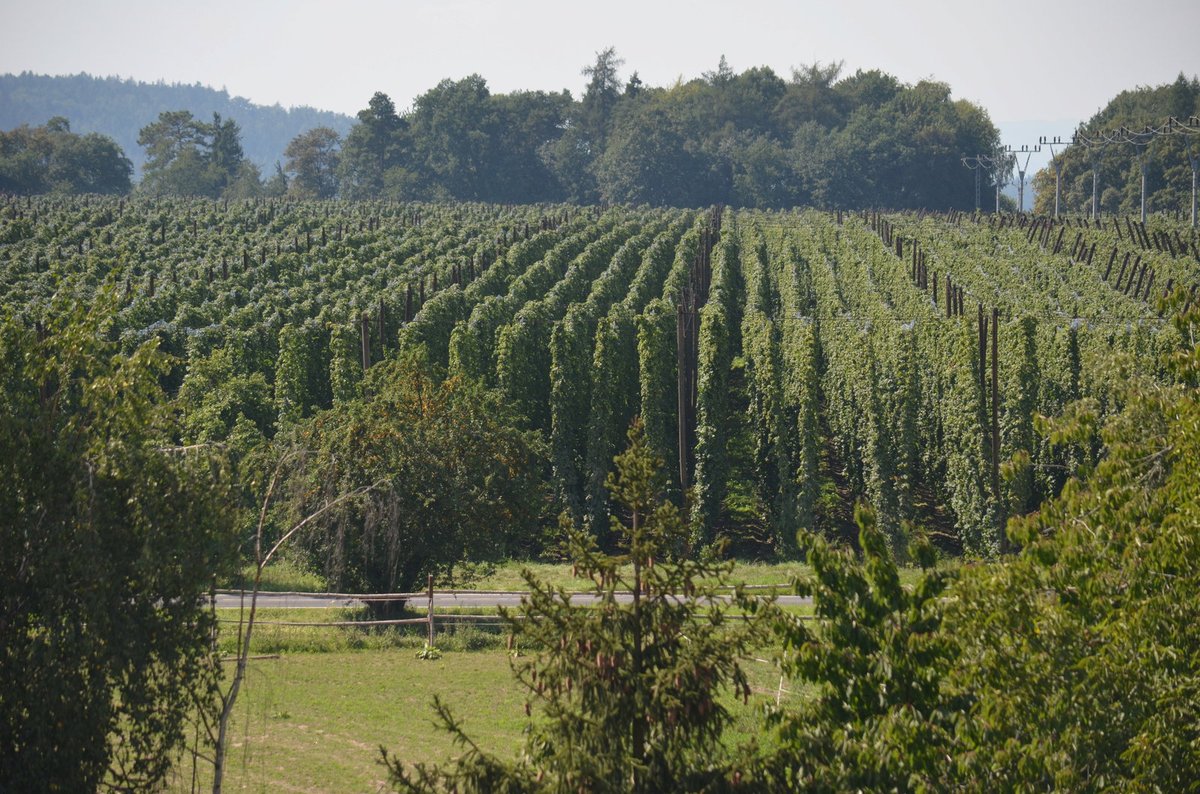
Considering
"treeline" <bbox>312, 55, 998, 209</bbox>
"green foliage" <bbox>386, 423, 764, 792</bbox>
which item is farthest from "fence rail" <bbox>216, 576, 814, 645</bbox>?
"treeline" <bbox>312, 55, 998, 209</bbox>

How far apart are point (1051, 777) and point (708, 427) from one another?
2589cm

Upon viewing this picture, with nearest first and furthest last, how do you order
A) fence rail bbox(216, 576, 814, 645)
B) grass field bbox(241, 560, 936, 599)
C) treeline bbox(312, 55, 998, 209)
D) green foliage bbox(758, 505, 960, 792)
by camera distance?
green foliage bbox(758, 505, 960, 792), fence rail bbox(216, 576, 814, 645), grass field bbox(241, 560, 936, 599), treeline bbox(312, 55, 998, 209)

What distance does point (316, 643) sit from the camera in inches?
990

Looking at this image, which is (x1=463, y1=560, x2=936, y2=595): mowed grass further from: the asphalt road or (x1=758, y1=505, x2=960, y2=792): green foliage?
(x1=758, y1=505, x2=960, y2=792): green foliage

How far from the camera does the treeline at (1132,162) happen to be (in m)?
110

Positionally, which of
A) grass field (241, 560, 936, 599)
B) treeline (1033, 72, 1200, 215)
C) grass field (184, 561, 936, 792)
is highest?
treeline (1033, 72, 1200, 215)

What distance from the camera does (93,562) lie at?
11922mm

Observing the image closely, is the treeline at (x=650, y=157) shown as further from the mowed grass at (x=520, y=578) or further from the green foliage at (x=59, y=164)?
the mowed grass at (x=520, y=578)

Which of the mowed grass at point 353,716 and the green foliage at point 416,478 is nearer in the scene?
the mowed grass at point 353,716

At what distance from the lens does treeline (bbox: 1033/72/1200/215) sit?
110125 millimetres

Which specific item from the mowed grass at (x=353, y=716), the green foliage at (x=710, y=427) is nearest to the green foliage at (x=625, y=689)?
the mowed grass at (x=353, y=716)

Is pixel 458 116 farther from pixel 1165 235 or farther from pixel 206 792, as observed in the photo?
pixel 206 792

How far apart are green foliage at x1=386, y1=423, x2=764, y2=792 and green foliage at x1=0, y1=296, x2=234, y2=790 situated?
3.84 meters

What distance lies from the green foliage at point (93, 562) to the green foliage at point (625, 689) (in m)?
3.84
